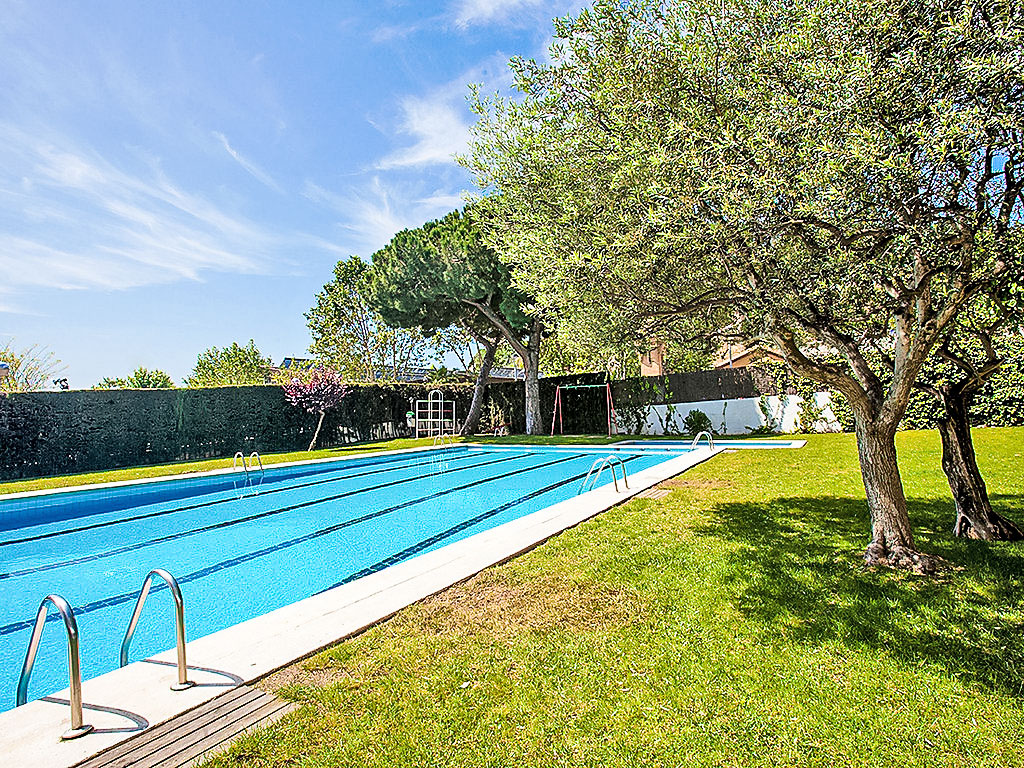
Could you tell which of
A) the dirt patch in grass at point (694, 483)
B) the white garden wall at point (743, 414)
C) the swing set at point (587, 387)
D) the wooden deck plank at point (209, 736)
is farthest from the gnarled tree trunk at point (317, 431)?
the wooden deck plank at point (209, 736)

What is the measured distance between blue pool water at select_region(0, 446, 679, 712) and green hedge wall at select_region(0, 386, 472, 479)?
6.15 metres

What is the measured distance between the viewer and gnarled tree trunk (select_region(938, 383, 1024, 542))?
516cm

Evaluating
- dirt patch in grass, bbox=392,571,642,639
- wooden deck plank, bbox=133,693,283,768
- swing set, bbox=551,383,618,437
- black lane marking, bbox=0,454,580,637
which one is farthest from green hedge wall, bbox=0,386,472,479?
wooden deck plank, bbox=133,693,283,768

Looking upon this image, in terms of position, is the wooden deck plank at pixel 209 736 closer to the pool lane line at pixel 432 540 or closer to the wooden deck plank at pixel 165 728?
the wooden deck plank at pixel 165 728

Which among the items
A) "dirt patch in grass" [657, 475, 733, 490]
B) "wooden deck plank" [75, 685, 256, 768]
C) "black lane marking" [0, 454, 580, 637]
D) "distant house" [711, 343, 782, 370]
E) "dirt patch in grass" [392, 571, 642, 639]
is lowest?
"black lane marking" [0, 454, 580, 637]

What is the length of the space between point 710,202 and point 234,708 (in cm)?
471

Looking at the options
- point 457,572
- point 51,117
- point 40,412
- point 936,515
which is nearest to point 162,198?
point 51,117

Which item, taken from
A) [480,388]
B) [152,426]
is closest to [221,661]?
[152,426]

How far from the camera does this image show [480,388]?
26.1 m

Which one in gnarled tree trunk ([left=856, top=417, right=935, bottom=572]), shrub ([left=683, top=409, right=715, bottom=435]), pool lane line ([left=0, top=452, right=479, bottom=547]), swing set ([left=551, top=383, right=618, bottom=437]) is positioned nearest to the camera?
gnarled tree trunk ([left=856, top=417, right=935, bottom=572])

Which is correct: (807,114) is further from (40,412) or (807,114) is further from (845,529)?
(40,412)

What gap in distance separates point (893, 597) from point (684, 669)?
6.64ft

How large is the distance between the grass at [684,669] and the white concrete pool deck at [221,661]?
0.80ft

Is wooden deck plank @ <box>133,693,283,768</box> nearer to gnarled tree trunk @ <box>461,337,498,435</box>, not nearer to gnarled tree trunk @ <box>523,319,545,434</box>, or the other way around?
gnarled tree trunk @ <box>523,319,545,434</box>
